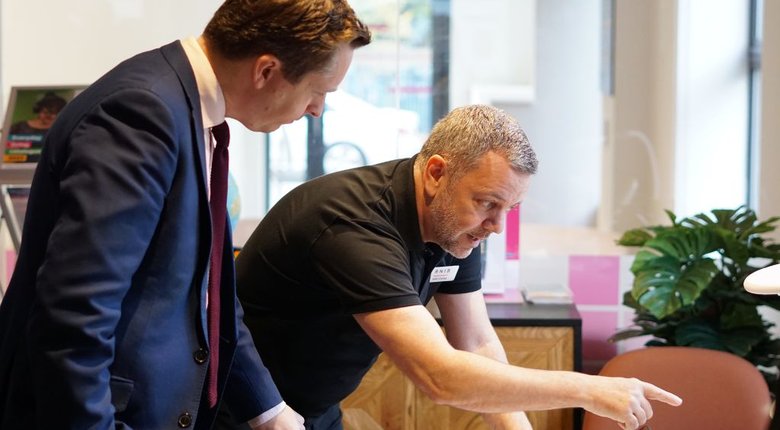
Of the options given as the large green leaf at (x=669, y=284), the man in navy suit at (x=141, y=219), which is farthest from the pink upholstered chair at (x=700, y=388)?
the man in navy suit at (x=141, y=219)

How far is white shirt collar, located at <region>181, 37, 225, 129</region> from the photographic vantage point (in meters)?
1.38

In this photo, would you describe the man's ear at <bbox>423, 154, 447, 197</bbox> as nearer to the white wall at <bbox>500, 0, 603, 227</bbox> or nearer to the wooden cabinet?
the wooden cabinet

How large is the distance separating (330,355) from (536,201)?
2.45m

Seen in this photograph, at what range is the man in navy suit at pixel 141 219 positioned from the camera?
1204mm

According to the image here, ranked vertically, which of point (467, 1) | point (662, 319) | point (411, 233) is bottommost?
point (662, 319)

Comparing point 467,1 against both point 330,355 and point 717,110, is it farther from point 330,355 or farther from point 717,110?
point 330,355

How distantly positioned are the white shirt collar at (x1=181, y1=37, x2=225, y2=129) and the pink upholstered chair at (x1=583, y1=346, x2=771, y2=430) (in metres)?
1.75

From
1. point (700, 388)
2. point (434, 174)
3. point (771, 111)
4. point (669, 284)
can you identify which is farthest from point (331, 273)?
point (771, 111)

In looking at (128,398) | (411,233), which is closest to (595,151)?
(411,233)

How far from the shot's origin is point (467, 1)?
421 cm

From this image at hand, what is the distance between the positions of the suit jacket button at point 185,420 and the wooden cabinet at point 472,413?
2062 millimetres

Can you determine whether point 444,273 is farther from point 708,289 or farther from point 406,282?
point 708,289

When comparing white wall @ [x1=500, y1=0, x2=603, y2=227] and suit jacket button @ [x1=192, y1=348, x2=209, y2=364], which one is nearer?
suit jacket button @ [x1=192, y1=348, x2=209, y2=364]

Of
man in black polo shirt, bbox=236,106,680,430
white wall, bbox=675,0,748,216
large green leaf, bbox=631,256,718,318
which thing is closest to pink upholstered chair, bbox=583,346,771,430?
large green leaf, bbox=631,256,718,318
